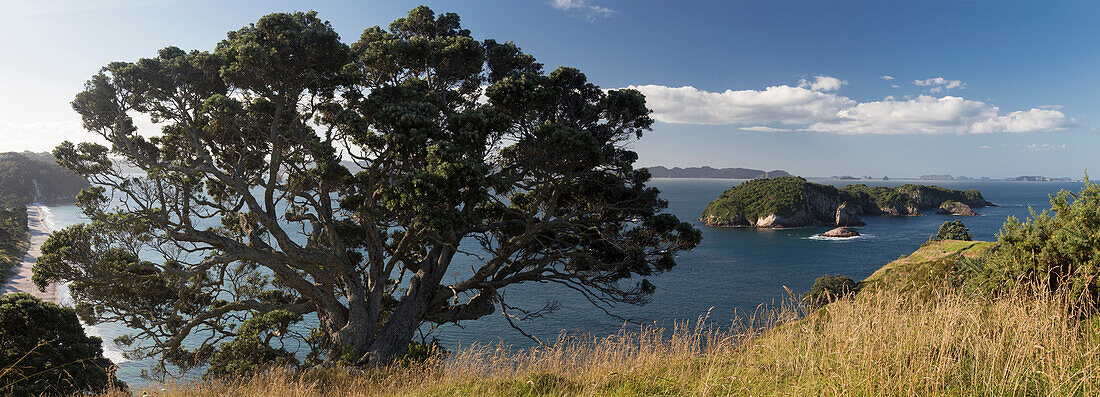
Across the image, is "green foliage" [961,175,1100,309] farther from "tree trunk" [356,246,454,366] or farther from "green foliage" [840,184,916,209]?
"green foliage" [840,184,916,209]

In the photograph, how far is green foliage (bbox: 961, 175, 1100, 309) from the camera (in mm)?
6680

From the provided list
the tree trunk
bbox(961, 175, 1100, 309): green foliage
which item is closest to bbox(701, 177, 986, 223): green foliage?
the tree trunk

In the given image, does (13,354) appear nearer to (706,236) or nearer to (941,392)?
(941,392)

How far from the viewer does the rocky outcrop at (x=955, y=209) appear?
141375 mm

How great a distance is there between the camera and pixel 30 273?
6038cm

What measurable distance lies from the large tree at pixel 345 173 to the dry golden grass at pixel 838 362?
5977 millimetres

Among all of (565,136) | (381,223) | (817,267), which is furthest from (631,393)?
(817,267)

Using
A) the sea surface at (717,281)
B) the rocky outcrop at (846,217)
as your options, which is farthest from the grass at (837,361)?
the rocky outcrop at (846,217)

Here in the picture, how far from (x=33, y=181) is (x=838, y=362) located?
201 metres

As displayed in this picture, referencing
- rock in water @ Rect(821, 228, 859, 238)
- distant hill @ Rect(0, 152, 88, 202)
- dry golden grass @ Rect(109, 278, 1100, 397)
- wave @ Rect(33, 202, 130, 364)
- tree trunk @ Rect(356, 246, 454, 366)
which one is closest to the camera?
dry golden grass @ Rect(109, 278, 1100, 397)

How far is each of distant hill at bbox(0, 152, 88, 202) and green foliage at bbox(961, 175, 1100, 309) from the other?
172 m

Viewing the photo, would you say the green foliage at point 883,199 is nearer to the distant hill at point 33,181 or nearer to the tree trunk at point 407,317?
the tree trunk at point 407,317

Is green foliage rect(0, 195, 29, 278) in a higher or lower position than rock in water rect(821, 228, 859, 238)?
higher

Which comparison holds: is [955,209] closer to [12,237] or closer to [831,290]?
[831,290]
